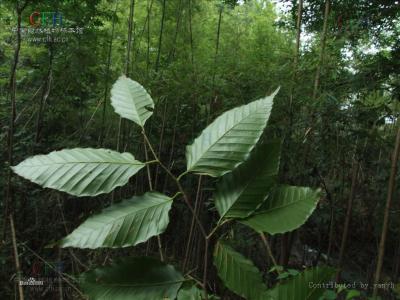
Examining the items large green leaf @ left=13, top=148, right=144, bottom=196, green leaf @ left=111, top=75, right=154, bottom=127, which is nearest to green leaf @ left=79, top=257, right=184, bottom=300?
large green leaf @ left=13, top=148, right=144, bottom=196

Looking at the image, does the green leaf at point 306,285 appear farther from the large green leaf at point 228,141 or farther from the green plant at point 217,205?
the large green leaf at point 228,141

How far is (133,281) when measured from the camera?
45cm

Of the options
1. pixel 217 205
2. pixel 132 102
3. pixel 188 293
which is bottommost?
pixel 188 293

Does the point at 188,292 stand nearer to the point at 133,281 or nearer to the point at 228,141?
the point at 133,281

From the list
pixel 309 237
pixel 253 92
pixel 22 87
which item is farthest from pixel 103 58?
pixel 309 237

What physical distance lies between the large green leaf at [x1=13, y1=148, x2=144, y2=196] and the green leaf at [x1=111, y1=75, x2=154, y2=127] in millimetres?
111

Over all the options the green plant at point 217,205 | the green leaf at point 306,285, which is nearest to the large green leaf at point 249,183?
the green plant at point 217,205

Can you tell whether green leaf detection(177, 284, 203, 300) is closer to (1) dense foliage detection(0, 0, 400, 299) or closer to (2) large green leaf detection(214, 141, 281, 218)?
(1) dense foliage detection(0, 0, 400, 299)

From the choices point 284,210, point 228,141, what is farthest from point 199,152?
point 284,210

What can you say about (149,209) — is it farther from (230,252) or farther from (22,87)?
(22,87)

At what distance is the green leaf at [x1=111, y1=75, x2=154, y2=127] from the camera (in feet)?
1.91

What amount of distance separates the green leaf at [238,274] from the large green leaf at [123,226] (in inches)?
3.7

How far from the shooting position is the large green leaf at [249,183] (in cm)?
46

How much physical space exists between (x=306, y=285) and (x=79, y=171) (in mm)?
345
